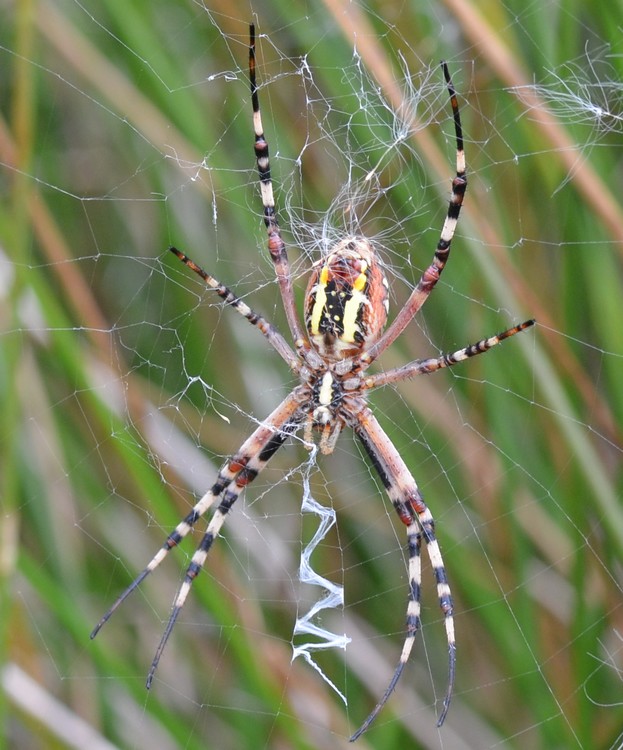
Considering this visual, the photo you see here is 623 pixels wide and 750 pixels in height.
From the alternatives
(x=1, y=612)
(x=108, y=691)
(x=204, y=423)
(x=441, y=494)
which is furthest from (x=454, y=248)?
(x=108, y=691)

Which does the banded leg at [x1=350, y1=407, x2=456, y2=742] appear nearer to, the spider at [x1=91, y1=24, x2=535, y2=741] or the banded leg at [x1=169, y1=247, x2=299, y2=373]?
the spider at [x1=91, y1=24, x2=535, y2=741]

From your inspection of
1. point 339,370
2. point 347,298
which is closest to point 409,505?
point 339,370

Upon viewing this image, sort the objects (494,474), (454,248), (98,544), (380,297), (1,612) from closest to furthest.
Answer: (1,612), (380,297), (454,248), (494,474), (98,544)

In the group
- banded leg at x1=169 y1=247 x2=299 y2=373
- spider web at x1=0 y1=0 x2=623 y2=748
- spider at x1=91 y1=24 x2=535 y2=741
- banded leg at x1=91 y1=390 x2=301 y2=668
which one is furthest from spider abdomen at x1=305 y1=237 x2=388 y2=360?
banded leg at x1=91 y1=390 x2=301 y2=668

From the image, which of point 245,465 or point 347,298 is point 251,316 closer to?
point 347,298

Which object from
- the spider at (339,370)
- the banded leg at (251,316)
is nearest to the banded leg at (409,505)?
the spider at (339,370)

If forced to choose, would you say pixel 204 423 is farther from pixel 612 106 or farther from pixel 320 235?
pixel 612 106

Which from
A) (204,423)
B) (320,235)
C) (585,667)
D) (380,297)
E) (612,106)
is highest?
(612,106)
